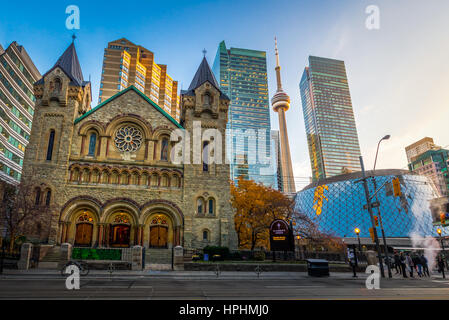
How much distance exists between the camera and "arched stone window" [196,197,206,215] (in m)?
31.8

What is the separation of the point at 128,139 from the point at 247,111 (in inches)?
6057

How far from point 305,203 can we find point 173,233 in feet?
220

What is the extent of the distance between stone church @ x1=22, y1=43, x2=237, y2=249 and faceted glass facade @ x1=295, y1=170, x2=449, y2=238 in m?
39.8

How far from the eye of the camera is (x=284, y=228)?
23609mm

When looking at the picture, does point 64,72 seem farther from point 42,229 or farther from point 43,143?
point 42,229

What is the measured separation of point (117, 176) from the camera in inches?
1209

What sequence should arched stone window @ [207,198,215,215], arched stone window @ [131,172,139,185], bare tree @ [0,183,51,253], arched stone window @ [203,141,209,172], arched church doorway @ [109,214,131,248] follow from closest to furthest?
bare tree @ [0,183,51,253]
arched church doorway @ [109,214,131,248]
arched stone window @ [131,172,139,185]
arched stone window @ [207,198,215,215]
arched stone window @ [203,141,209,172]

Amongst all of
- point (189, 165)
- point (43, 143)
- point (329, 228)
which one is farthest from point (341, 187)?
point (43, 143)

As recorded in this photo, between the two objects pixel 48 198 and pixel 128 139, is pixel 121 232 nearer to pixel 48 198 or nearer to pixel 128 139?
pixel 48 198

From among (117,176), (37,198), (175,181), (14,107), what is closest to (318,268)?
(175,181)

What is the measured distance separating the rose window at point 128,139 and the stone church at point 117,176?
11 centimetres

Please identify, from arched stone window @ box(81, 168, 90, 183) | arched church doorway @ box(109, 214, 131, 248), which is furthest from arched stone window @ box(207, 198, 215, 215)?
arched stone window @ box(81, 168, 90, 183)

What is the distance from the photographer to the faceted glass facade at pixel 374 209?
68125mm

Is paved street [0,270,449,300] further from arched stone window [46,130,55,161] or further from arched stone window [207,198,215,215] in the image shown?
arched stone window [46,130,55,161]
